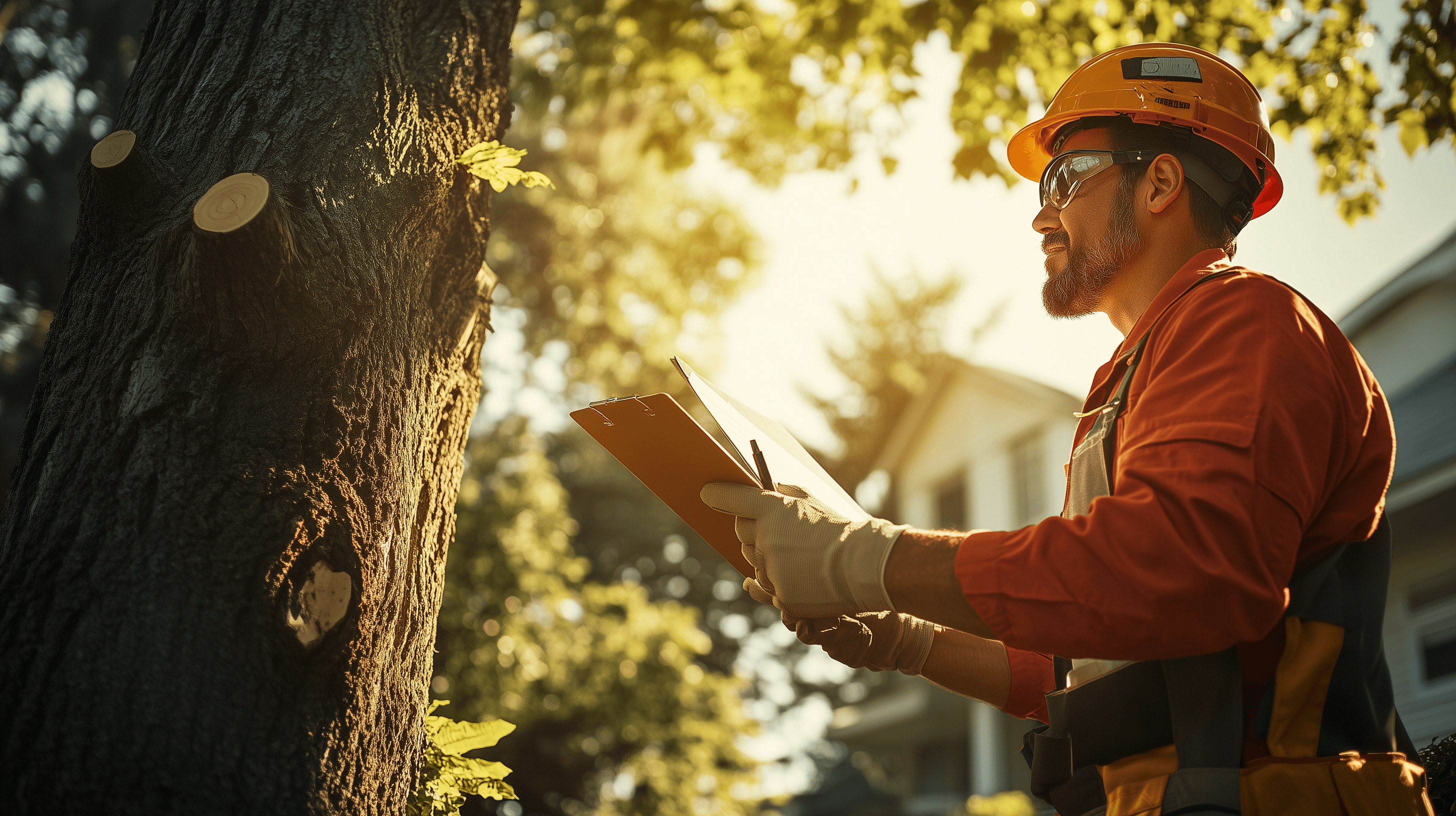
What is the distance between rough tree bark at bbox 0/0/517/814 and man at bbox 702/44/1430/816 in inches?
29.0

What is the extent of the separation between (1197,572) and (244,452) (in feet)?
5.29

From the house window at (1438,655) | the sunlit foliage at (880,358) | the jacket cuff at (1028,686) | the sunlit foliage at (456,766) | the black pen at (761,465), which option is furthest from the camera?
the sunlit foliage at (880,358)

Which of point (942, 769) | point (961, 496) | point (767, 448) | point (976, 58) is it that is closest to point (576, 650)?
point (976, 58)

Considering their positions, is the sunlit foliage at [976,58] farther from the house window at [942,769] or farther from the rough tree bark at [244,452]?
the house window at [942,769]

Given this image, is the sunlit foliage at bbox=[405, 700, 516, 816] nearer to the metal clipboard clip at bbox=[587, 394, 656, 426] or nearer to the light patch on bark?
the light patch on bark

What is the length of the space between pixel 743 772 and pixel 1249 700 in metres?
10.9

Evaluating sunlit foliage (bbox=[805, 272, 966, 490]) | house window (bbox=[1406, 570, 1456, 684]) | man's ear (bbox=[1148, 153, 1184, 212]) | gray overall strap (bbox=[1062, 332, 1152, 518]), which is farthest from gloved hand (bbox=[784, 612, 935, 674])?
sunlit foliage (bbox=[805, 272, 966, 490])

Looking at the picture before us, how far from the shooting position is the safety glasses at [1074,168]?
7.70ft

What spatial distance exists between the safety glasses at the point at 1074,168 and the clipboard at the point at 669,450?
1.22m

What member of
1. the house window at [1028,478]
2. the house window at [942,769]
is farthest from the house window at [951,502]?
the house window at [942,769]

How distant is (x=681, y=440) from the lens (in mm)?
1897

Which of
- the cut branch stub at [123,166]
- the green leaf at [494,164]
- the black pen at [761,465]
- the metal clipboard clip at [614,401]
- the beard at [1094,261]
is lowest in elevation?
the black pen at [761,465]

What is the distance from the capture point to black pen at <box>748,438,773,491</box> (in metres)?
1.88

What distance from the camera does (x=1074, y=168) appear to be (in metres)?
2.44
